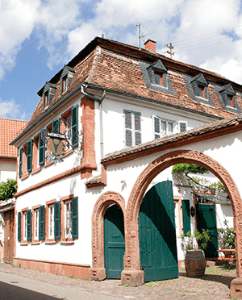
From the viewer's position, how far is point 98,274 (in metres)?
10.7

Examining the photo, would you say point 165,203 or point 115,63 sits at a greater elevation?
point 115,63

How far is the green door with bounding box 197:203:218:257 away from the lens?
14453 mm

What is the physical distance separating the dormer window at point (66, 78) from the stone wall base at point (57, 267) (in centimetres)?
685

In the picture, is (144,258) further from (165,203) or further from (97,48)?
(97,48)

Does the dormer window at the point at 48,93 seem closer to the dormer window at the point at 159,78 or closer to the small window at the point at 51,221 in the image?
the dormer window at the point at 159,78

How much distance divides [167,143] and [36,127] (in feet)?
30.2

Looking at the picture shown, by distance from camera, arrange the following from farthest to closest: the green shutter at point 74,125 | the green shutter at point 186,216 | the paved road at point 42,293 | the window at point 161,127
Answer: the window at point 161,127 < the green shutter at point 186,216 < the green shutter at point 74,125 < the paved road at point 42,293

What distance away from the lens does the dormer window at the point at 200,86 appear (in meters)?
16.8

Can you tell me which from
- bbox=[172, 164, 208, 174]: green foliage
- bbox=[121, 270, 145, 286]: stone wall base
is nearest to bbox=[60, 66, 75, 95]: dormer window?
bbox=[172, 164, 208, 174]: green foliage

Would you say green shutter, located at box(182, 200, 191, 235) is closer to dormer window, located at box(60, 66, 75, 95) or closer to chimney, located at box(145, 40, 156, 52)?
dormer window, located at box(60, 66, 75, 95)

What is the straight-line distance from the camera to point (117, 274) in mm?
10773

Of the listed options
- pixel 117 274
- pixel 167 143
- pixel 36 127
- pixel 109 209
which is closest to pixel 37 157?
pixel 36 127

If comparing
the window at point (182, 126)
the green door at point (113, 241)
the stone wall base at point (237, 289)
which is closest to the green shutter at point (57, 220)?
the green door at point (113, 241)

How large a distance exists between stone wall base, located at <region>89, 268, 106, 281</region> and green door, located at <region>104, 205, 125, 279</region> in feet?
0.43
